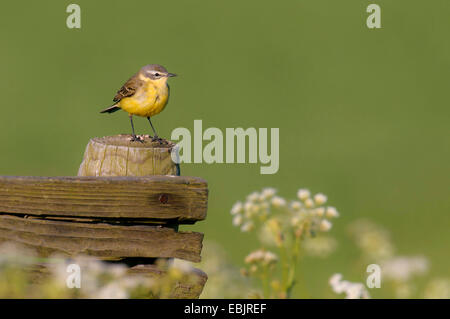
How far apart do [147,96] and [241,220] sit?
1239 mm

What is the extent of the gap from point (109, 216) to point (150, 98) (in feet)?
7.50

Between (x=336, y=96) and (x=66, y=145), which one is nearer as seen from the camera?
(x=66, y=145)

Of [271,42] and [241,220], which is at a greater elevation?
[271,42]

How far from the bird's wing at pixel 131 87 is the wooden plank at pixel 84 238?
228 cm

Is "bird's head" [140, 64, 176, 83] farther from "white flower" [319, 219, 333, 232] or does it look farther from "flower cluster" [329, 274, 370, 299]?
"flower cluster" [329, 274, 370, 299]

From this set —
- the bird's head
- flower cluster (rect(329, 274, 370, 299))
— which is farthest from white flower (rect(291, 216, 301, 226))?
the bird's head

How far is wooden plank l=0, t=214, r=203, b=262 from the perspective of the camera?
16.4 ft

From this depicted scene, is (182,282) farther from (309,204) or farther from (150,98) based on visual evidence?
(150,98)

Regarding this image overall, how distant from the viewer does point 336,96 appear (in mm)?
21328

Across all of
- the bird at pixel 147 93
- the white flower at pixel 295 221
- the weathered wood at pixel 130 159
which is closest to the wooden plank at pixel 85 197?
the weathered wood at pixel 130 159

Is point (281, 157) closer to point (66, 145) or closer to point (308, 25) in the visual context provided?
point (66, 145)

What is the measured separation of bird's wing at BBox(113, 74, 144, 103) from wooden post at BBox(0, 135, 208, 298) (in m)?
2.09
